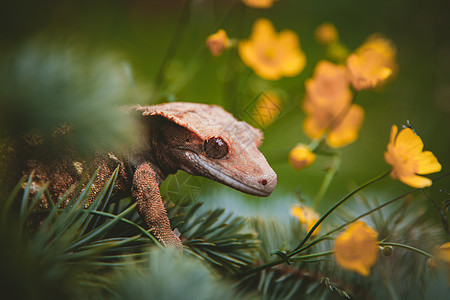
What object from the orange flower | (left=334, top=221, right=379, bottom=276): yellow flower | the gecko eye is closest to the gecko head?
the gecko eye

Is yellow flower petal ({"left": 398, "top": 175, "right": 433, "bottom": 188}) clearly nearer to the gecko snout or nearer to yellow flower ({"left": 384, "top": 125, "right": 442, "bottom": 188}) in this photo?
yellow flower ({"left": 384, "top": 125, "right": 442, "bottom": 188})

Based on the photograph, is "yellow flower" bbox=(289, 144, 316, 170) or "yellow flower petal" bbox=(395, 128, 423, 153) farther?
"yellow flower" bbox=(289, 144, 316, 170)

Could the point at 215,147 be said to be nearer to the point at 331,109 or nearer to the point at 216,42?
the point at 216,42

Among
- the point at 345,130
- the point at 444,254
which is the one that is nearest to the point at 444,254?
the point at 444,254

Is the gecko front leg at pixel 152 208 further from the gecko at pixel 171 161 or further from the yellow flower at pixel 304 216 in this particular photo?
the yellow flower at pixel 304 216

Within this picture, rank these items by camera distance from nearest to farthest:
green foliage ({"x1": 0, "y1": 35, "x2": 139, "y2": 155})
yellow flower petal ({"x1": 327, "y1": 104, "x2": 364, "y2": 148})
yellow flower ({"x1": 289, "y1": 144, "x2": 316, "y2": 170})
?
green foliage ({"x1": 0, "y1": 35, "x2": 139, "y2": 155}), yellow flower ({"x1": 289, "y1": 144, "x2": 316, "y2": 170}), yellow flower petal ({"x1": 327, "y1": 104, "x2": 364, "y2": 148})

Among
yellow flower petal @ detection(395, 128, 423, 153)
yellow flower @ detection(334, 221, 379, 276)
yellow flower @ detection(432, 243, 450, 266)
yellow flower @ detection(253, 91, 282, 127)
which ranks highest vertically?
yellow flower @ detection(253, 91, 282, 127)
